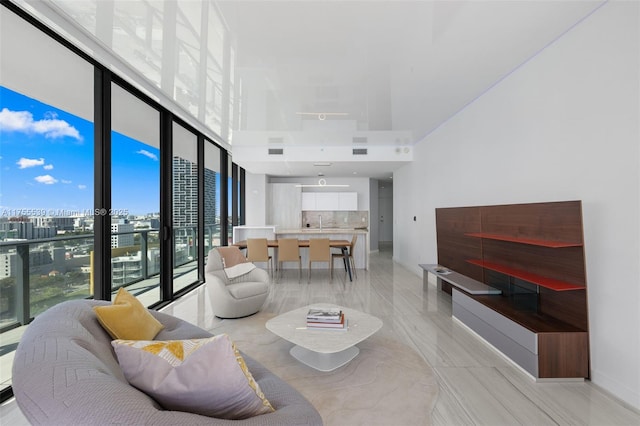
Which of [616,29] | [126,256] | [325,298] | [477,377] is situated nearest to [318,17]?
[616,29]

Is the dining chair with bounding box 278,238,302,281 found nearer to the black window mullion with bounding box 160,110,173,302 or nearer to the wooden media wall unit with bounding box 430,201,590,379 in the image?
the black window mullion with bounding box 160,110,173,302

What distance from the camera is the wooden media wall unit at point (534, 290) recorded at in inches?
86.5

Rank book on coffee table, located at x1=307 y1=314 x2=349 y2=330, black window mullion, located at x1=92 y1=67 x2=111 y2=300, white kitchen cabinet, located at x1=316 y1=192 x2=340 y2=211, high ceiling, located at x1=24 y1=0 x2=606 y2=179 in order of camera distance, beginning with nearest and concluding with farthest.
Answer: high ceiling, located at x1=24 y1=0 x2=606 y2=179 → book on coffee table, located at x1=307 y1=314 x2=349 y2=330 → black window mullion, located at x1=92 y1=67 x2=111 y2=300 → white kitchen cabinet, located at x1=316 y1=192 x2=340 y2=211

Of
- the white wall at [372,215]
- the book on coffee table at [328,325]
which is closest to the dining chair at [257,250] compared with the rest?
the book on coffee table at [328,325]

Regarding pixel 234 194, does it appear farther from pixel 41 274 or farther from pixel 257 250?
pixel 41 274

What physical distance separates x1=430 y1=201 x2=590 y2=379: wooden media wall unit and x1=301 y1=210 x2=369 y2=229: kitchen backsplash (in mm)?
5763

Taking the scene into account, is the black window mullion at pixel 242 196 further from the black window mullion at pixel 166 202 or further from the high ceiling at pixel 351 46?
the black window mullion at pixel 166 202

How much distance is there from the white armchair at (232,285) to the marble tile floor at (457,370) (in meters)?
0.23

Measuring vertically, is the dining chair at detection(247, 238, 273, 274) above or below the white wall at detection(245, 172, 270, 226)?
below

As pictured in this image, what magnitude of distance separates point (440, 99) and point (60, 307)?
436cm

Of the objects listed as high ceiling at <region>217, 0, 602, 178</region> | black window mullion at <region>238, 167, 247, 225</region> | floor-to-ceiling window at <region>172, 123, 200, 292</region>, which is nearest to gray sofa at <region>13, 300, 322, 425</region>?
high ceiling at <region>217, 0, 602, 178</region>

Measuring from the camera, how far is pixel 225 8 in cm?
219

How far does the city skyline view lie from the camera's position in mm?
2303

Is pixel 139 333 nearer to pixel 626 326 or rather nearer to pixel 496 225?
pixel 626 326
